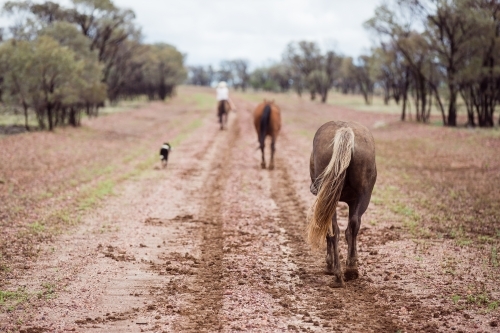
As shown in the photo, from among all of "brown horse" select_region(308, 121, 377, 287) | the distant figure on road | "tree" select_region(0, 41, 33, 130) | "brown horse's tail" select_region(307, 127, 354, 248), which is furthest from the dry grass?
"brown horse" select_region(308, 121, 377, 287)

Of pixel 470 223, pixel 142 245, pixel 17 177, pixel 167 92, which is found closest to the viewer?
pixel 142 245

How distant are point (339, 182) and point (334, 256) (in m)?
0.97

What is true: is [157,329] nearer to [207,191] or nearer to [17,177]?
[207,191]

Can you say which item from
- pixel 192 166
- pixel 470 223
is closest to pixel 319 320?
pixel 470 223

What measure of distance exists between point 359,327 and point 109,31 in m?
37.3

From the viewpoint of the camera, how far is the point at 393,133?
29.7 metres

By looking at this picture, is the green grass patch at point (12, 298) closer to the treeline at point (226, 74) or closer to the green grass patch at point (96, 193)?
the green grass patch at point (96, 193)

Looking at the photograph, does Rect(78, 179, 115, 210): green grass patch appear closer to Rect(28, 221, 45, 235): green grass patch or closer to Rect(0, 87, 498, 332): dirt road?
Rect(0, 87, 498, 332): dirt road

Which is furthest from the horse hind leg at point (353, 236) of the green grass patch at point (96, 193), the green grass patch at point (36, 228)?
the green grass patch at point (96, 193)

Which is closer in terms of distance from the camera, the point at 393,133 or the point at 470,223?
the point at 470,223

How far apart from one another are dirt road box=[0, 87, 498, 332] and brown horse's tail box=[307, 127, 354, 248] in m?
0.65

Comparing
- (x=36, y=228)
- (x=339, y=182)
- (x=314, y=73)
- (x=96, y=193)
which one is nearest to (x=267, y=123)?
(x=96, y=193)

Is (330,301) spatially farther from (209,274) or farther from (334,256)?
(209,274)

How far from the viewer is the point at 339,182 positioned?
6273 millimetres
